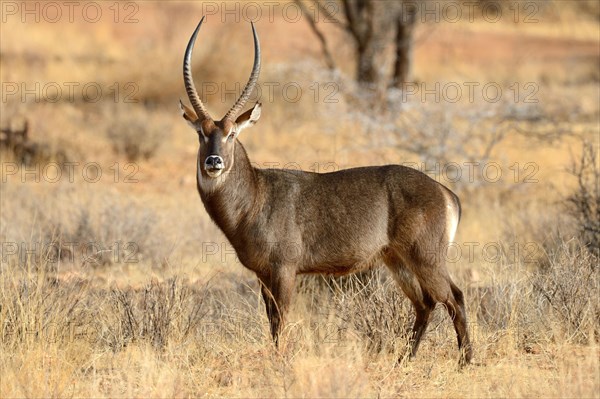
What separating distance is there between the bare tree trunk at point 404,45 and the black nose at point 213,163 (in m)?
12.1

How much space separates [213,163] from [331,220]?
1001 mm

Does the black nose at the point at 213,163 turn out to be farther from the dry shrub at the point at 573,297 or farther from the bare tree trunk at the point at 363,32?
the bare tree trunk at the point at 363,32

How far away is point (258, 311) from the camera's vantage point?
6.95 meters

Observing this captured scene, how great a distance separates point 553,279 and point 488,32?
3304 cm

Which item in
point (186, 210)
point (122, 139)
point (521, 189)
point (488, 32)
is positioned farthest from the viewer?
point (488, 32)

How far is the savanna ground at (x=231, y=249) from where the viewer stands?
594 cm

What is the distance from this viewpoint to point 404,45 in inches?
714

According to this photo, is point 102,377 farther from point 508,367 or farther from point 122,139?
point 122,139

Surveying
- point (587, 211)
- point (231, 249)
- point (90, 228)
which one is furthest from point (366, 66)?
point (90, 228)

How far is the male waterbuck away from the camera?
21.4 ft

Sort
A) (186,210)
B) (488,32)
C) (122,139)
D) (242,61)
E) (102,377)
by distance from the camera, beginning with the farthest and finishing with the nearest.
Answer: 1. (488,32)
2. (242,61)
3. (122,139)
4. (186,210)
5. (102,377)

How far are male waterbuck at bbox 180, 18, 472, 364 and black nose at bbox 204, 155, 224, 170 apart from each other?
138mm

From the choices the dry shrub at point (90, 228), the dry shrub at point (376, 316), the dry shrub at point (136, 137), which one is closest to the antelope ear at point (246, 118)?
the dry shrub at point (376, 316)

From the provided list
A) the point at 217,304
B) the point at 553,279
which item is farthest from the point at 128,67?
the point at 553,279
